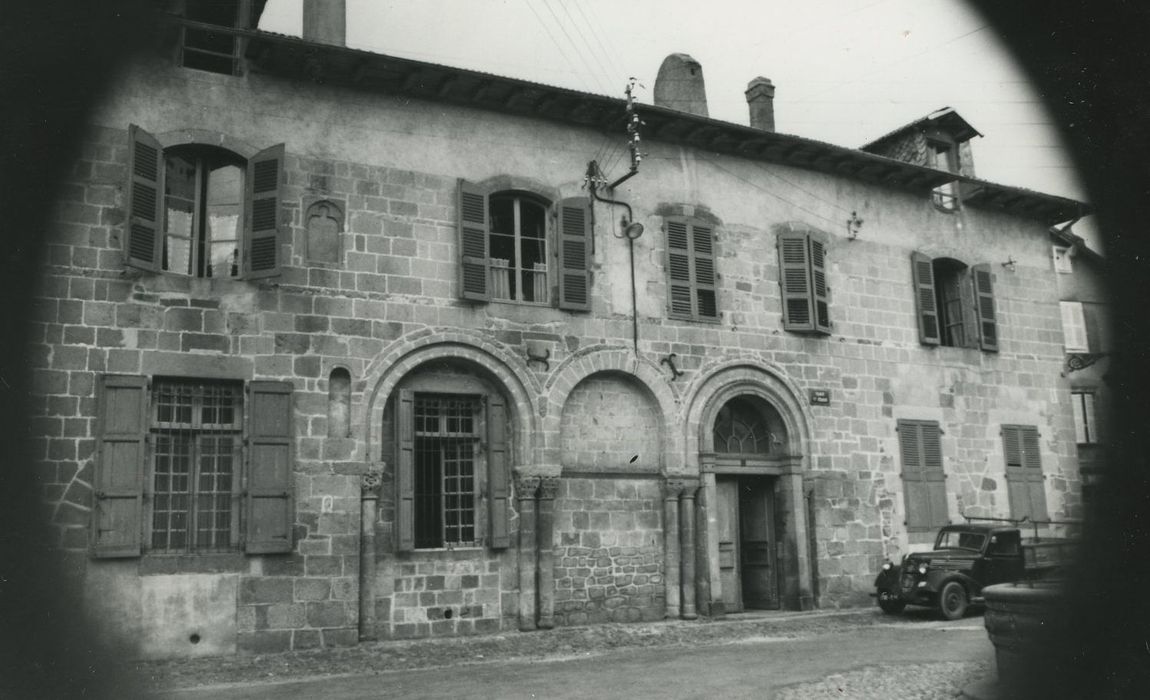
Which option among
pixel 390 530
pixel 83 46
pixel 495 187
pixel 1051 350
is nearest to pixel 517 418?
pixel 390 530

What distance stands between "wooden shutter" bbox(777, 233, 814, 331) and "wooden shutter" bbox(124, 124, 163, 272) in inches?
394

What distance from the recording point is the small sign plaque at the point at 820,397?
17.0 m

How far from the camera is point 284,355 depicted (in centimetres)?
1277

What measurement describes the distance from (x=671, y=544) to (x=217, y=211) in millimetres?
8126

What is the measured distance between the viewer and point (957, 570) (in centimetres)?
1538

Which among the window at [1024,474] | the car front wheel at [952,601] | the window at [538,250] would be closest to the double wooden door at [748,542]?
the car front wheel at [952,601]

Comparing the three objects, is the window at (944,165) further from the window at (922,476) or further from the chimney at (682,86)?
the chimney at (682,86)

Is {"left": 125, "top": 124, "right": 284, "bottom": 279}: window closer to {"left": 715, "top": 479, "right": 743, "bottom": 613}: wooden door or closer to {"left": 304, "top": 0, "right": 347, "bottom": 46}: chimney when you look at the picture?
{"left": 304, "top": 0, "right": 347, "bottom": 46}: chimney

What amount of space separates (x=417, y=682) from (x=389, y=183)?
22.6ft

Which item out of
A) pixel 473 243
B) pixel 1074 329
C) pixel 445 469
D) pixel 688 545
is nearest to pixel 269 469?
pixel 445 469

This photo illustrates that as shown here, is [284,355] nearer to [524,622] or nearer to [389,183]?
[389,183]

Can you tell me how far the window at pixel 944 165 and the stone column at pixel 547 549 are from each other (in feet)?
34.4

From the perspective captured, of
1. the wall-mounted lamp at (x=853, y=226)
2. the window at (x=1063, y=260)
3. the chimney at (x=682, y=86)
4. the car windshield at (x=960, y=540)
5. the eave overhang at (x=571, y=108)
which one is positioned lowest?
the car windshield at (x=960, y=540)

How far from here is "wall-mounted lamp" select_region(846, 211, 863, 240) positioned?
715 inches
